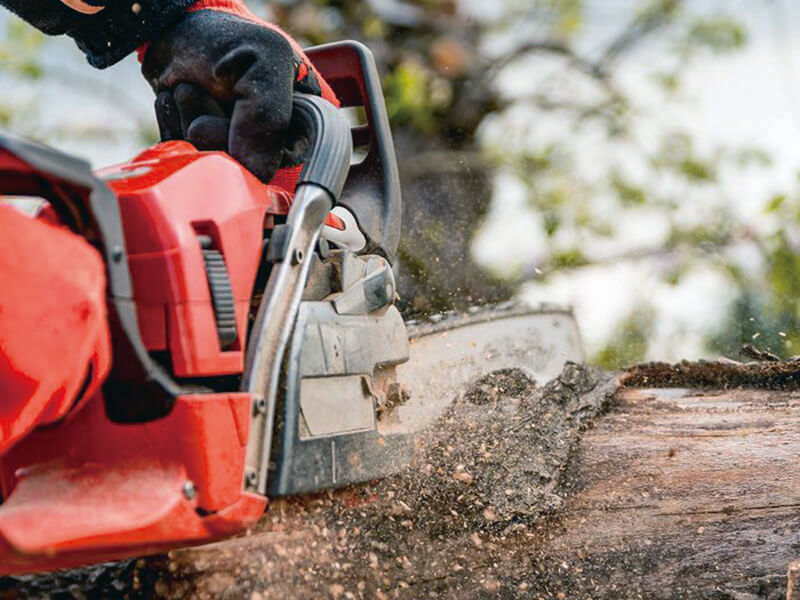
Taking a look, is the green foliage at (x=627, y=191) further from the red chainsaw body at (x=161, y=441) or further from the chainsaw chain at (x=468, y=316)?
the red chainsaw body at (x=161, y=441)

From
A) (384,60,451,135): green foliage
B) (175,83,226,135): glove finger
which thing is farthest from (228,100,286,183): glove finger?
→ (384,60,451,135): green foliage

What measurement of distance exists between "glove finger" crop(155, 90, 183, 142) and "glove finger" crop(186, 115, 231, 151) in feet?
0.38

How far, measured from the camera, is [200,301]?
5.07 feet

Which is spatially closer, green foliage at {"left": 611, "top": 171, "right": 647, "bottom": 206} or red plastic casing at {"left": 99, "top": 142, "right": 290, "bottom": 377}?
red plastic casing at {"left": 99, "top": 142, "right": 290, "bottom": 377}

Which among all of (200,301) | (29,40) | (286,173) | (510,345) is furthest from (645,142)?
(200,301)

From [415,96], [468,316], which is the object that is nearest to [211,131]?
[468,316]

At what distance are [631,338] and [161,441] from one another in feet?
15.6

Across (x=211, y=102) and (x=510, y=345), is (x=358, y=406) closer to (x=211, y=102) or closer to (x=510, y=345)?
(x=211, y=102)

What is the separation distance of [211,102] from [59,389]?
0.81 m

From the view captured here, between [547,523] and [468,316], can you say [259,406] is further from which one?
[468,316]

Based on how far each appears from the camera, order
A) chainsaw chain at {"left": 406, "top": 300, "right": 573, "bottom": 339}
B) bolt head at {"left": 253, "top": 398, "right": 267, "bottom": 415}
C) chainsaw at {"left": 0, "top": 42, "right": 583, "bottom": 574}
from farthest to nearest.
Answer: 1. chainsaw chain at {"left": 406, "top": 300, "right": 573, "bottom": 339}
2. bolt head at {"left": 253, "top": 398, "right": 267, "bottom": 415}
3. chainsaw at {"left": 0, "top": 42, "right": 583, "bottom": 574}

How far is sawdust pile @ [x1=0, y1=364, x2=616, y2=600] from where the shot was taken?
182 centimetres

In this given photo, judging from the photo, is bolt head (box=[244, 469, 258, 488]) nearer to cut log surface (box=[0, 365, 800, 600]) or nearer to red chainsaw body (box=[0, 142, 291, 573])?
red chainsaw body (box=[0, 142, 291, 573])

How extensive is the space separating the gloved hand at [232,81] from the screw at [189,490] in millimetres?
705
